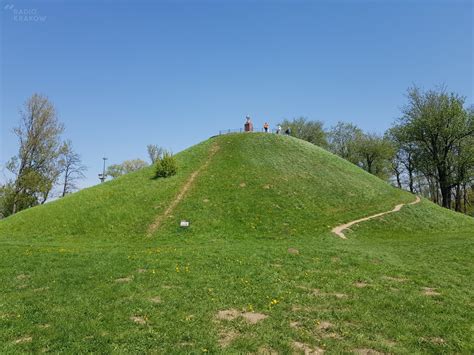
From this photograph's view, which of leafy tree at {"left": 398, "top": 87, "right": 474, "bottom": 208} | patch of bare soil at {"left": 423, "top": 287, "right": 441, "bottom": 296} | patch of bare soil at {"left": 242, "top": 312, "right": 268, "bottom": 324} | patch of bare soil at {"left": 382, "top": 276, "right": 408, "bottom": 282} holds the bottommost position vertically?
patch of bare soil at {"left": 242, "top": 312, "right": 268, "bottom": 324}

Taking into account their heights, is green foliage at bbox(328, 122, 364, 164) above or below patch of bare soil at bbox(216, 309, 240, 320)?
above

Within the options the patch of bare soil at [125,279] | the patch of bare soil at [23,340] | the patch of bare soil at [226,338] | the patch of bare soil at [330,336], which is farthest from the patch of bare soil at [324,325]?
the patch of bare soil at [125,279]

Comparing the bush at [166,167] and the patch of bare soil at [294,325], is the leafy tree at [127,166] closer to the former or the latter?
the bush at [166,167]

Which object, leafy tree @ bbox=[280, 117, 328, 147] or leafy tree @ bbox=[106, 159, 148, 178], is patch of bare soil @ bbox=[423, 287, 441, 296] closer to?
leafy tree @ bbox=[280, 117, 328, 147]

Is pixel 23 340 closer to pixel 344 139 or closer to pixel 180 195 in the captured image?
pixel 180 195

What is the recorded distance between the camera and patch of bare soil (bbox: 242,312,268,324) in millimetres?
9711

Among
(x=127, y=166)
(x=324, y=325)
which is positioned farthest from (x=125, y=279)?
(x=127, y=166)

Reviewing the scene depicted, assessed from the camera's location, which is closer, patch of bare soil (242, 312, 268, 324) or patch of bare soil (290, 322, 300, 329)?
patch of bare soil (290, 322, 300, 329)

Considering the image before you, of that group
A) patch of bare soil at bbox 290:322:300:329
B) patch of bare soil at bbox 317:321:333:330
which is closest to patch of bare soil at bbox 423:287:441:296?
patch of bare soil at bbox 317:321:333:330

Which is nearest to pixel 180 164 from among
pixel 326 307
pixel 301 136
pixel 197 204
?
pixel 197 204

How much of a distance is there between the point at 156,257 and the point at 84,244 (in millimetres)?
9500

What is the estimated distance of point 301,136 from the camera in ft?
267

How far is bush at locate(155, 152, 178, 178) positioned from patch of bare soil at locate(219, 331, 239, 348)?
31.1 meters

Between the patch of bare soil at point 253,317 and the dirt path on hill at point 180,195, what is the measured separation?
59.4 ft
